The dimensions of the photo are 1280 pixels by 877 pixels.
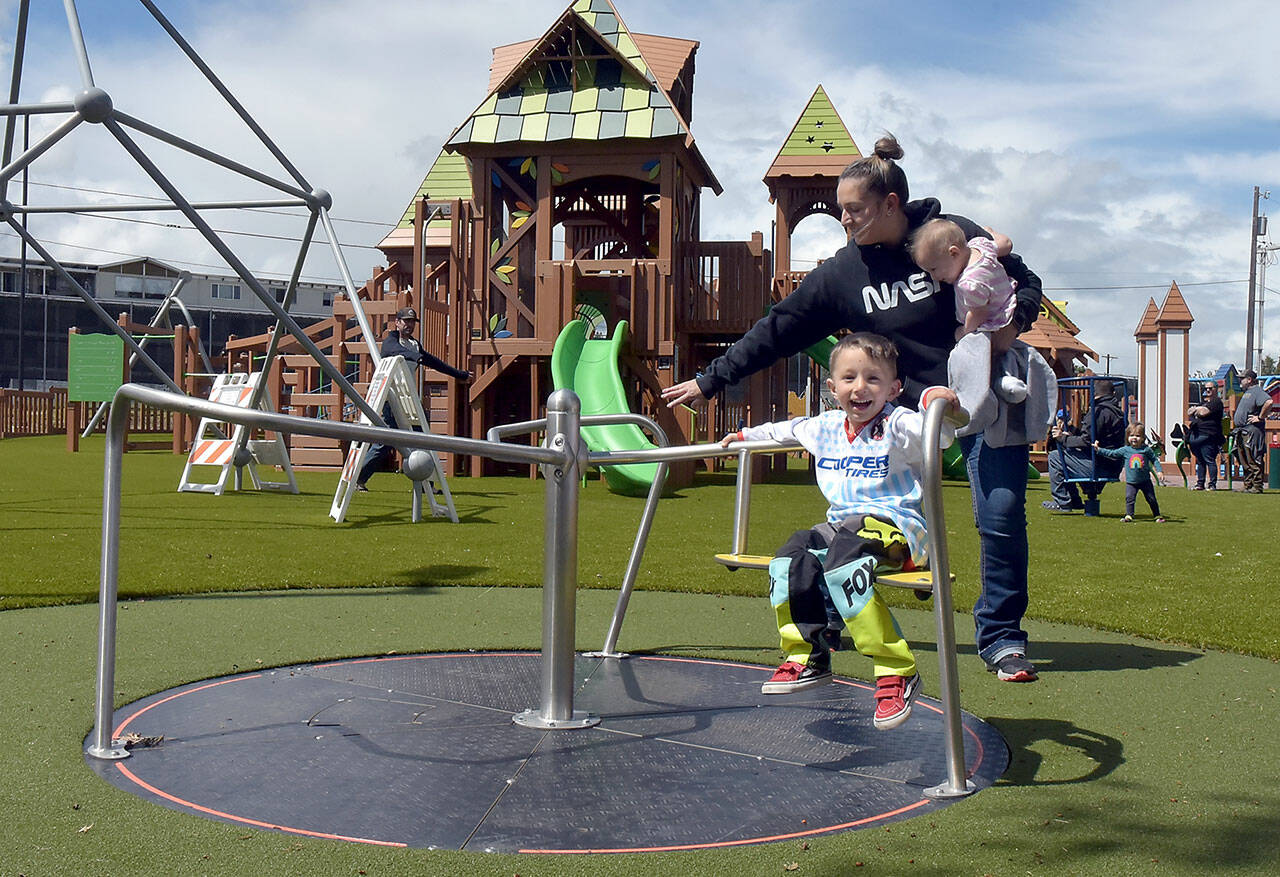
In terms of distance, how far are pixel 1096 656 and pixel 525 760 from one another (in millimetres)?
2556

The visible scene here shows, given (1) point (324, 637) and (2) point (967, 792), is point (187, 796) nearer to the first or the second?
(2) point (967, 792)

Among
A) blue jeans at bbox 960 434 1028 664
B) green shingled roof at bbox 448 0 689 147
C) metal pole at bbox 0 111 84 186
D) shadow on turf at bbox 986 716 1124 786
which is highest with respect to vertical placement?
green shingled roof at bbox 448 0 689 147

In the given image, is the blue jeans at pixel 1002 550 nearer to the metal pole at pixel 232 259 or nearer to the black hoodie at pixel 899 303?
the black hoodie at pixel 899 303

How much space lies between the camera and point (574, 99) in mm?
16578

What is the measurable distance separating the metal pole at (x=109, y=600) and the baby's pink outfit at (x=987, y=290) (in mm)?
2423

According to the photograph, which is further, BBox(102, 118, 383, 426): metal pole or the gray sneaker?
BBox(102, 118, 383, 426): metal pole

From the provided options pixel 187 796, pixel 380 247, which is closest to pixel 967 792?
pixel 187 796

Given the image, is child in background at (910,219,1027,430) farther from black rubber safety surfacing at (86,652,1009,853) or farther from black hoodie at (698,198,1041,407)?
black rubber safety surfacing at (86,652,1009,853)

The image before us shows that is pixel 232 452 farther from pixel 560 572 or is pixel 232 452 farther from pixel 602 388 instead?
pixel 560 572

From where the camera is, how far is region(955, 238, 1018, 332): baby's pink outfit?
3.60m

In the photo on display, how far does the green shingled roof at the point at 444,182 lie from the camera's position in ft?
91.8

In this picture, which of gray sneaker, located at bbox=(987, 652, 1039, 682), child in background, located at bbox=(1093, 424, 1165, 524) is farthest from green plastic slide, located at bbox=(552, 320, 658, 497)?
gray sneaker, located at bbox=(987, 652, 1039, 682)

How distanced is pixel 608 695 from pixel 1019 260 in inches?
77.6

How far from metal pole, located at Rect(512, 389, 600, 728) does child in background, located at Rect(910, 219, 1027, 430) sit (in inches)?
47.5
